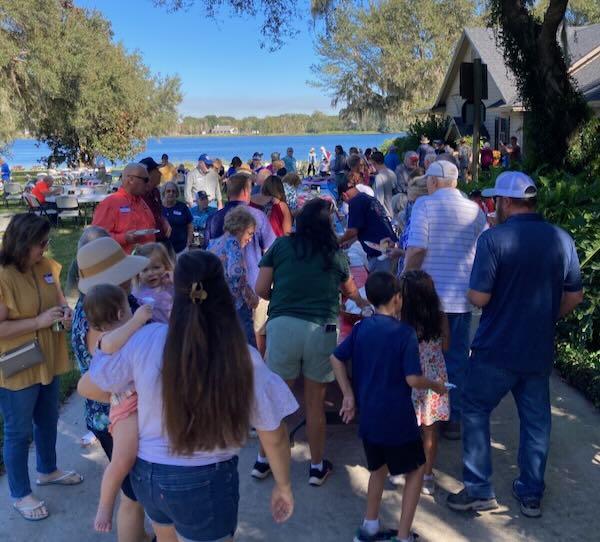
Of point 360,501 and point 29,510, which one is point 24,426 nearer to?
point 29,510

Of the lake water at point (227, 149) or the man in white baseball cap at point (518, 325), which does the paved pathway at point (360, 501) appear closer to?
the man in white baseball cap at point (518, 325)

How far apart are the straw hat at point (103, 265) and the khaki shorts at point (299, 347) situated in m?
1.07

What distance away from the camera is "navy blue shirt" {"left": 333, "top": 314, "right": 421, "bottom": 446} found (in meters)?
3.01

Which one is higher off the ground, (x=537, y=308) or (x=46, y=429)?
(x=537, y=308)

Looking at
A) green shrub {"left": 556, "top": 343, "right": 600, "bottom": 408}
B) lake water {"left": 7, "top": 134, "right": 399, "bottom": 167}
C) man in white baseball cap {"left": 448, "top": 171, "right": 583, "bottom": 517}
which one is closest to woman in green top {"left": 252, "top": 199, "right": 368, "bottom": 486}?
man in white baseball cap {"left": 448, "top": 171, "right": 583, "bottom": 517}

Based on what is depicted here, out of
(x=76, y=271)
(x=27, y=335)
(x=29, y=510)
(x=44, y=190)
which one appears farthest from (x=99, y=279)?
(x=44, y=190)

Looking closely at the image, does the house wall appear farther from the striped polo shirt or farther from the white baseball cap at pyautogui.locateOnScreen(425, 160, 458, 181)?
the striped polo shirt

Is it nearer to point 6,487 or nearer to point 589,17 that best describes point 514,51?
point 6,487

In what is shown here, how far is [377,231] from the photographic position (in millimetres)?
5641

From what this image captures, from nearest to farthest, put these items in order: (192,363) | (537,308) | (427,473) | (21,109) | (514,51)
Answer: (192,363) < (537,308) < (427,473) < (514,51) < (21,109)

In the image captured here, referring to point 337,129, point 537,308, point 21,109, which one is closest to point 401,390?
point 537,308

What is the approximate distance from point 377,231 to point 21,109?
22663mm

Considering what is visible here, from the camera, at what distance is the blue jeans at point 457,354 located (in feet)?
14.2

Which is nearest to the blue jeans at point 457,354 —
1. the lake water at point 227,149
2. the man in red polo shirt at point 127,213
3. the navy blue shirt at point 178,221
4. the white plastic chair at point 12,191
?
the man in red polo shirt at point 127,213
